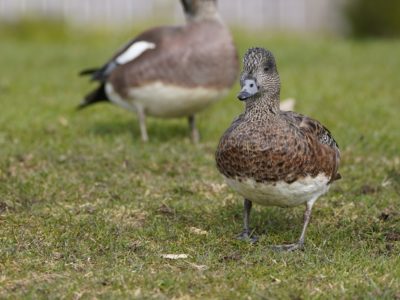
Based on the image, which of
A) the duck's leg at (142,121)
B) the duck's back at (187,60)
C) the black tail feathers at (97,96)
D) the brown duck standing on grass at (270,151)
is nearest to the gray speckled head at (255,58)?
the brown duck standing on grass at (270,151)

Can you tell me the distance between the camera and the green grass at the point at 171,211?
374cm

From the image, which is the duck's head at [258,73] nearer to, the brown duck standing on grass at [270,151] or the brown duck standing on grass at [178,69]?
the brown duck standing on grass at [270,151]

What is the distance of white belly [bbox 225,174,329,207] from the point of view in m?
4.18

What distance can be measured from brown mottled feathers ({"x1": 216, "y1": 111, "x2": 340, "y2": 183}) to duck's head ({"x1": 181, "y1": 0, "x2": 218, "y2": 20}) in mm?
2945

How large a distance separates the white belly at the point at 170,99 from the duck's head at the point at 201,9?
0.70 meters

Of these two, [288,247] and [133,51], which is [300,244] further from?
[133,51]

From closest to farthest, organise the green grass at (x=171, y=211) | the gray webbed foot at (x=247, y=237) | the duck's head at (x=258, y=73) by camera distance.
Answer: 1. the green grass at (x=171, y=211)
2. the duck's head at (x=258, y=73)
3. the gray webbed foot at (x=247, y=237)

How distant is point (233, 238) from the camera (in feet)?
15.0

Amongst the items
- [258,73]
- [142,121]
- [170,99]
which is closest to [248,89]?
[258,73]

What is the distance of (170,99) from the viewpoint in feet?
22.4

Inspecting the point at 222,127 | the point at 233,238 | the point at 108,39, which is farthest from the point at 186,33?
the point at 108,39

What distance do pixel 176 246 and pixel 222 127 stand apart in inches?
131

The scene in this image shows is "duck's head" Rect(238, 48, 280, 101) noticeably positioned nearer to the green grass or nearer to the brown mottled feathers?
the brown mottled feathers

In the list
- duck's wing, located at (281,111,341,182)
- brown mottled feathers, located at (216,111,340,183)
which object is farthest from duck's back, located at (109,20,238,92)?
brown mottled feathers, located at (216,111,340,183)
